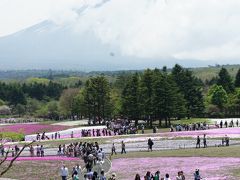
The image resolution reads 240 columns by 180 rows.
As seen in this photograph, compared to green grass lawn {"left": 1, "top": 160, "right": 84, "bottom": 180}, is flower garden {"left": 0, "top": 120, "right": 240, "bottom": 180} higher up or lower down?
higher up

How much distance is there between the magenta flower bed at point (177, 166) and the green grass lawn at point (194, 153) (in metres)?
1.85

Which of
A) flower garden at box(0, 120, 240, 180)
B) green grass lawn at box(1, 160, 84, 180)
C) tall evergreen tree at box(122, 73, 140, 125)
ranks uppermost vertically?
tall evergreen tree at box(122, 73, 140, 125)

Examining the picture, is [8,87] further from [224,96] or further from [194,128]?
[194,128]

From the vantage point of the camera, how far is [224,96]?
110562 millimetres

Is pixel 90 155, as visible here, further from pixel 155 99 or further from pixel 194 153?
pixel 155 99

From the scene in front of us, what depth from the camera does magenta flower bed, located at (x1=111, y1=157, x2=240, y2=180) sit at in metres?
35.0

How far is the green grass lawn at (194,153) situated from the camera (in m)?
43.2

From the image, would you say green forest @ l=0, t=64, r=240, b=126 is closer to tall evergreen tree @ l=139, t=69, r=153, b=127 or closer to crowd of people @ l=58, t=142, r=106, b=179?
tall evergreen tree @ l=139, t=69, r=153, b=127

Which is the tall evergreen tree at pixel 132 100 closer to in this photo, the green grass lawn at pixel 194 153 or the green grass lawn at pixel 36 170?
the green grass lawn at pixel 194 153

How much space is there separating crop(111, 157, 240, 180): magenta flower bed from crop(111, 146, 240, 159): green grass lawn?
1.85 metres

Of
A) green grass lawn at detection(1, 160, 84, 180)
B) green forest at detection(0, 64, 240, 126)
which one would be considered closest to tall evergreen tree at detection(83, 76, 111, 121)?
green forest at detection(0, 64, 240, 126)

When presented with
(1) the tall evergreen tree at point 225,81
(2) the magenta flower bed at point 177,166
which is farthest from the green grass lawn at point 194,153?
(1) the tall evergreen tree at point 225,81

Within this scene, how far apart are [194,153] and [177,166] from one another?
696 cm

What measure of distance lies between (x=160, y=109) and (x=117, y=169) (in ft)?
154
